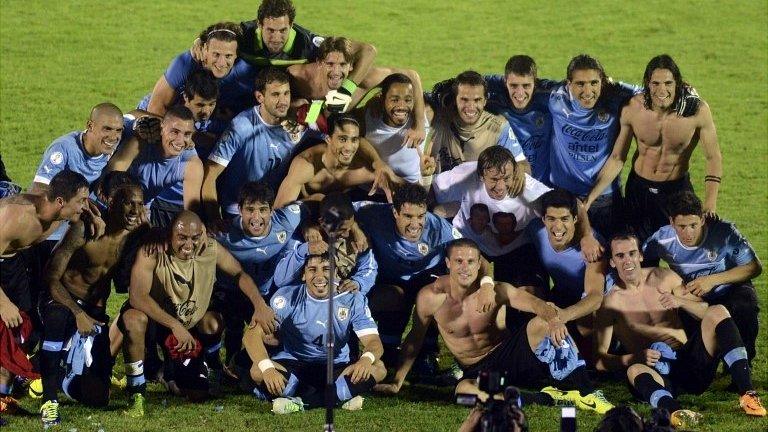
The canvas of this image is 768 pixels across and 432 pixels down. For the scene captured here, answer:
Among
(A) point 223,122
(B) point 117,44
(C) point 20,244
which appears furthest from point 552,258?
(B) point 117,44

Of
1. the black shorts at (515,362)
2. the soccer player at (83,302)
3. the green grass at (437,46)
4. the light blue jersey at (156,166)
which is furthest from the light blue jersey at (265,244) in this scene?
the green grass at (437,46)

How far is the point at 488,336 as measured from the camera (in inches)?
373

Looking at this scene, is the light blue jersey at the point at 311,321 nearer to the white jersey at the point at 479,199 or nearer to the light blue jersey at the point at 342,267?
the light blue jersey at the point at 342,267

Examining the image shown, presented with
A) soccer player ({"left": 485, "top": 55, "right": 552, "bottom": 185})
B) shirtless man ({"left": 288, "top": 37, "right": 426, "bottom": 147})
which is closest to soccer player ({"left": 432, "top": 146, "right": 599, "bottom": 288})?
shirtless man ({"left": 288, "top": 37, "right": 426, "bottom": 147})

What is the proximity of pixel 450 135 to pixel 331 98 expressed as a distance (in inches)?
36.5

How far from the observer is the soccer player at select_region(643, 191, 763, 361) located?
9.59m

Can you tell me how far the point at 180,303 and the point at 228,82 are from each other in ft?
5.88

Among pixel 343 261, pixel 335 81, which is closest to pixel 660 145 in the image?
pixel 335 81

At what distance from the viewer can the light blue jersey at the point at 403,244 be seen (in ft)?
32.1

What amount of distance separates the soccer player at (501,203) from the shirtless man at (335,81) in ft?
1.27

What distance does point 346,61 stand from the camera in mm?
10117

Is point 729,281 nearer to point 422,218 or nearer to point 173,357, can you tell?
point 422,218

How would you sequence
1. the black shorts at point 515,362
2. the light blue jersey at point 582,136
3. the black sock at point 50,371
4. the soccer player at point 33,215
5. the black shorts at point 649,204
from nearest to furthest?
the soccer player at point 33,215 < the black sock at point 50,371 < the black shorts at point 515,362 < the light blue jersey at point 582,136 < the black shorts at point 649,204

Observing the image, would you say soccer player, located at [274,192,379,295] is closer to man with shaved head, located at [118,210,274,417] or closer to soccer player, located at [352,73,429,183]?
man with shaved head, located at [118,210,274,417]
